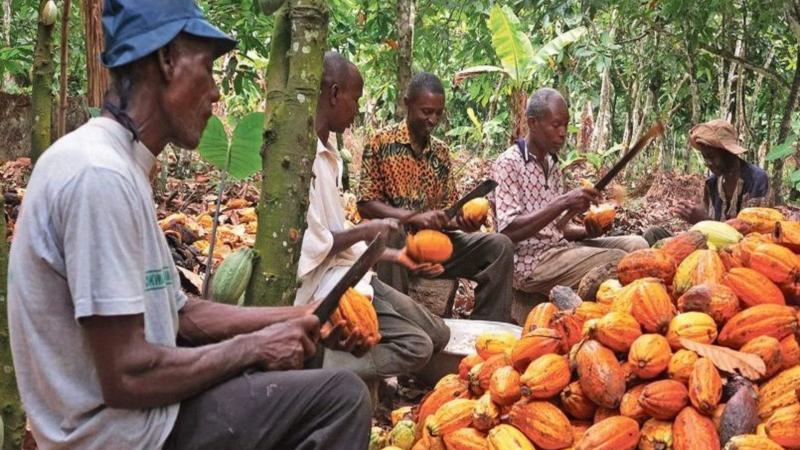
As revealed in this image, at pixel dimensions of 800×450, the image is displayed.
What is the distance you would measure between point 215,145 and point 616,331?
1966 mm

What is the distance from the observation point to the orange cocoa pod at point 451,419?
2596mm

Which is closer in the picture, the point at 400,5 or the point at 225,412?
the point at 225,412

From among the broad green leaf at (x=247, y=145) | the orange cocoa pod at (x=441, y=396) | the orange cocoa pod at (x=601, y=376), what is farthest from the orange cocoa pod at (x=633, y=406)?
the broad green leaf at (x=247, y=145)

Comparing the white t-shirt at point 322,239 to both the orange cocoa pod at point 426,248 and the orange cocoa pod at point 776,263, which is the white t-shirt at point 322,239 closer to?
the orange cocoa pod at point 426,248

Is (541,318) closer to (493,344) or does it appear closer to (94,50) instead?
(493,344)

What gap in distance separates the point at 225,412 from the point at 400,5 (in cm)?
483

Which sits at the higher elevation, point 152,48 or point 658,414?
point 152,48

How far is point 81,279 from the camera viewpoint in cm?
154

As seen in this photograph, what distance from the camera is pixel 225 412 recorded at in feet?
5.85

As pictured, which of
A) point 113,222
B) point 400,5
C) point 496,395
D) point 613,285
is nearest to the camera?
point 113,222

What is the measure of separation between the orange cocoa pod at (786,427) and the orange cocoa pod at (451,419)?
0.92 meters

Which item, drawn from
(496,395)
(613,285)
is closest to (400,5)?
(613,285)

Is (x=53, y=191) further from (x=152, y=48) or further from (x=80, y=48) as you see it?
(x=80, y=48)

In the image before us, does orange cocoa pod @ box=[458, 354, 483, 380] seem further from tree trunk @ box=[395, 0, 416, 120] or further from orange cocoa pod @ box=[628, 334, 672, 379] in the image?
tree trunk @ box=[395, 0, 416, 120]
